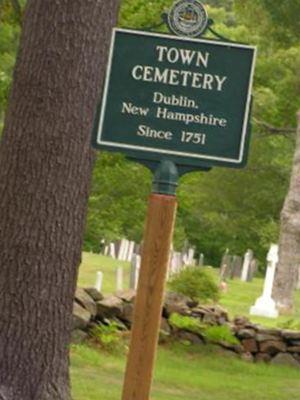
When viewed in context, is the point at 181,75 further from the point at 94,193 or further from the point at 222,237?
the point at 222,237

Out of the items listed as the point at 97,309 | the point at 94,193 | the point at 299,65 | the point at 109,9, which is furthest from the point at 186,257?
the point at 109,9

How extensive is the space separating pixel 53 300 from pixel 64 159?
97 centimetres

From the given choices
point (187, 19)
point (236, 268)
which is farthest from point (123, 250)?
point (187, 19)

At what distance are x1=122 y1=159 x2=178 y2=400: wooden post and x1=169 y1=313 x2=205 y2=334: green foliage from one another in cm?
1188

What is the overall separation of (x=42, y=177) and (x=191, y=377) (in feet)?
26.1

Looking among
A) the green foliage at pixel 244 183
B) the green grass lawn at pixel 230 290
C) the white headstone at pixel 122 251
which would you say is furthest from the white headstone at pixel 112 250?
the green grass lawn at pixel 230 290

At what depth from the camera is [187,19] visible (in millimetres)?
7109

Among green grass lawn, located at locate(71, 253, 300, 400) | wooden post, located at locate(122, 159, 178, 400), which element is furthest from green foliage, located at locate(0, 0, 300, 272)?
wooden post, located at locate(122, 159, 178, 400)

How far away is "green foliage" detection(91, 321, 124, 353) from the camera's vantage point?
678 inches

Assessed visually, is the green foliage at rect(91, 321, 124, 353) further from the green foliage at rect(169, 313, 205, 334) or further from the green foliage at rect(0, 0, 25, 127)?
the green foliage at rect(0, 0, 25, 127)

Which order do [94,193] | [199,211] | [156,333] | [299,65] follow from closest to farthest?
[156,333], [299,65], [94,193], [199,211]

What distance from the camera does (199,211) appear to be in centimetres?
5488

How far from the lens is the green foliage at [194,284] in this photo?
66.6 ft

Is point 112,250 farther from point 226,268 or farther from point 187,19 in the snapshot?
point 187,19
